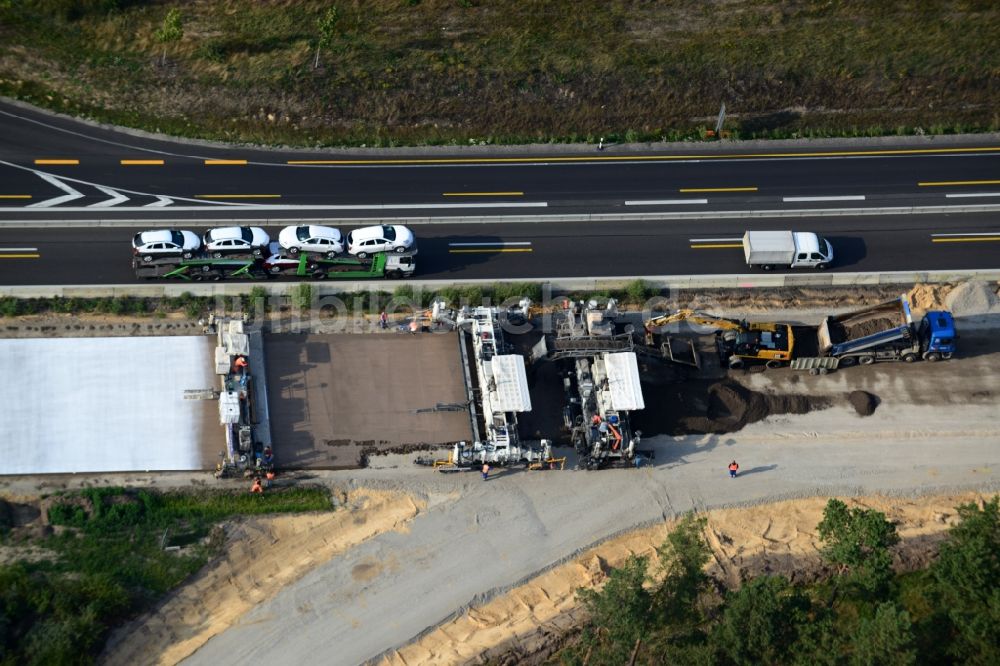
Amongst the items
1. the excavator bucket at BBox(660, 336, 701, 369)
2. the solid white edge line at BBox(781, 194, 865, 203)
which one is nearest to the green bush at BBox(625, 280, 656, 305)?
the excavator bucket at BBox(660, 336, 701, 369)

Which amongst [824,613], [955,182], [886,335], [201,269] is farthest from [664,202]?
[824,613]

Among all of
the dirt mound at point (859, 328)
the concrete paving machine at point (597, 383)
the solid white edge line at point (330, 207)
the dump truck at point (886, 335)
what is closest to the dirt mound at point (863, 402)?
the dump truck at point (886, 335)

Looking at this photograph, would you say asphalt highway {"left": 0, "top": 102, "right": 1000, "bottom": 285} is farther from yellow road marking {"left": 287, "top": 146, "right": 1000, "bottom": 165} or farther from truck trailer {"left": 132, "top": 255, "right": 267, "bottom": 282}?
truck trailer {"left": 132, "top": 255, "right": 267, "bottom": 282}

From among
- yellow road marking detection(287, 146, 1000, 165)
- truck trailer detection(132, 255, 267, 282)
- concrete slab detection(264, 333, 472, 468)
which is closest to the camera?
concrete slab detection(264, 333, 472, 468)

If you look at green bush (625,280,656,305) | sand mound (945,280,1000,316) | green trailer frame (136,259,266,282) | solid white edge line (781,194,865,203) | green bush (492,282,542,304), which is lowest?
sand mound (945,280,1000,316)

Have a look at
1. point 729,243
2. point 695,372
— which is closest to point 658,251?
point 729,243

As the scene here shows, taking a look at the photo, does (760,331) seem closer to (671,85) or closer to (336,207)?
(671,85)

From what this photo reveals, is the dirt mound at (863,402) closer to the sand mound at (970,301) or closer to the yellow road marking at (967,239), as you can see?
the sand mound at (970,301)
